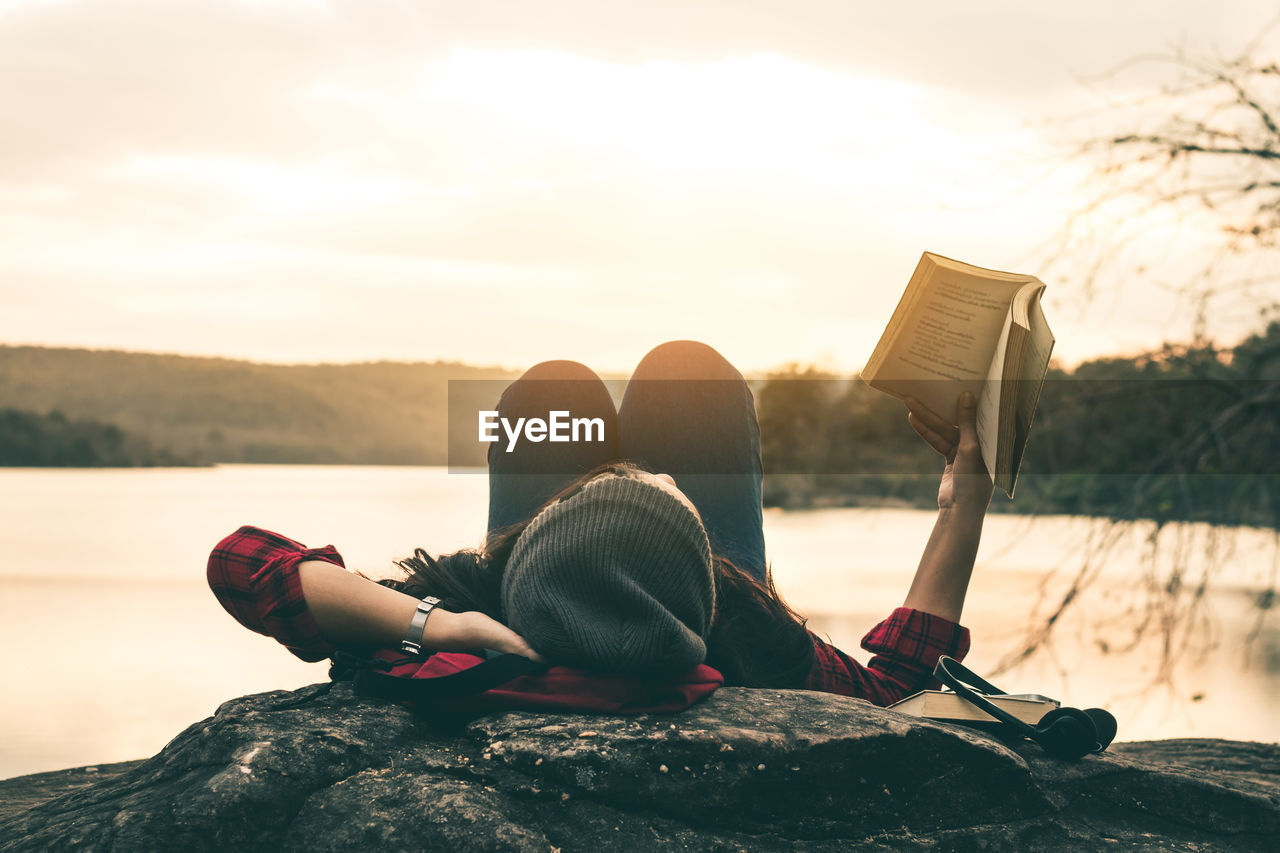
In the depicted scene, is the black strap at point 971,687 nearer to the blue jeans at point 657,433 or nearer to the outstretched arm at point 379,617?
the blue jeans at point 657,433

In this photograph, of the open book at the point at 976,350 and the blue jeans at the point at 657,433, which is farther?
the blue jeans at the point at 657,433

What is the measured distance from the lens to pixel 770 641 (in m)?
1.70

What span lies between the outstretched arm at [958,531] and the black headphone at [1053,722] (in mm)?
197

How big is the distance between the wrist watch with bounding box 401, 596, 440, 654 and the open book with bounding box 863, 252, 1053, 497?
0.98 m

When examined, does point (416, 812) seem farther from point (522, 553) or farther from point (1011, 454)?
point (1011, 454)

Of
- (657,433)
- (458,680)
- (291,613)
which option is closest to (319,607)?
(291,613)

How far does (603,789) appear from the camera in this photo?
1.31 meters

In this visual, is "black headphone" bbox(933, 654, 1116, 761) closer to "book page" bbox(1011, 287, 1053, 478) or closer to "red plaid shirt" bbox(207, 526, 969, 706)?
"red plaid shirt" bbox(207, 526, 969, 706)

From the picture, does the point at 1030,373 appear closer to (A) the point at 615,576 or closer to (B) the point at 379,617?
(A) the point at 615,576

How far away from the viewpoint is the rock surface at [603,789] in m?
1.23

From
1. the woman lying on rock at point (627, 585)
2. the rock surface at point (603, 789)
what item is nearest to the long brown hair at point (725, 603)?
the woman lying on rock at point (627, 585)

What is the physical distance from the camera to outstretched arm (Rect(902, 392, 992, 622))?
1815mm

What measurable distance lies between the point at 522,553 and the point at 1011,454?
0.93 metres

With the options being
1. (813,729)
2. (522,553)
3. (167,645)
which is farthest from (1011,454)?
(167,645)
